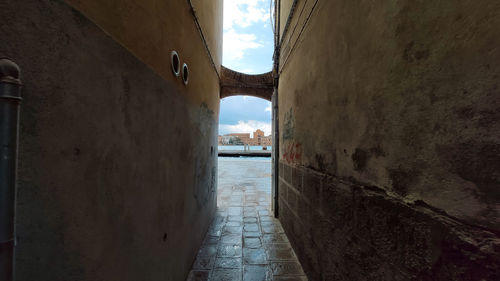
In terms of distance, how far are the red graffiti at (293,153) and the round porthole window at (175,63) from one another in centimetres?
181

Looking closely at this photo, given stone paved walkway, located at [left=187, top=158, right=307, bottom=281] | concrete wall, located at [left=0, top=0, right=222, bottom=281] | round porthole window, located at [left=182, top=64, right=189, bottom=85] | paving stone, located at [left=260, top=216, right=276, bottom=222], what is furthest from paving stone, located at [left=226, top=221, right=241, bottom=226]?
round porthole window, located at [left=182, top=64, right=189, bottom=85]

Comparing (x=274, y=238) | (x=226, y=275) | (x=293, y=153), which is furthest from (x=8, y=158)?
(x=274, y=238)

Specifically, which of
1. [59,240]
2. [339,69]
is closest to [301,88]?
[339,69]

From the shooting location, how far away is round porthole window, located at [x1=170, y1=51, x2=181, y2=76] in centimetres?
176

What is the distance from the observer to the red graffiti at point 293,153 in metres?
2.71

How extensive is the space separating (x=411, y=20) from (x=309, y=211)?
1.97 metres

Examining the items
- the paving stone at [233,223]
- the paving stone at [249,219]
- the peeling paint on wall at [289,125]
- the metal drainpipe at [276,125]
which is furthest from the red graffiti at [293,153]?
the paving stone at [233,223]

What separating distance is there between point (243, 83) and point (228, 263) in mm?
4035

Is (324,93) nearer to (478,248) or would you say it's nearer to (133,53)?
(478,248)

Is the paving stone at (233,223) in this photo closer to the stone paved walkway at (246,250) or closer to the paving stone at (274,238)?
the stone paved walkway at (246,250)

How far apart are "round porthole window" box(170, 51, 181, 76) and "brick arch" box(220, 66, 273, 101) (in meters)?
3.11

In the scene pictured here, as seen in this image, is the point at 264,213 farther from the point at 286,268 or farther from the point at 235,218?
the point at 286,268

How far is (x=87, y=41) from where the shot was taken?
86 cm

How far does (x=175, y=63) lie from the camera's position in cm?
185
